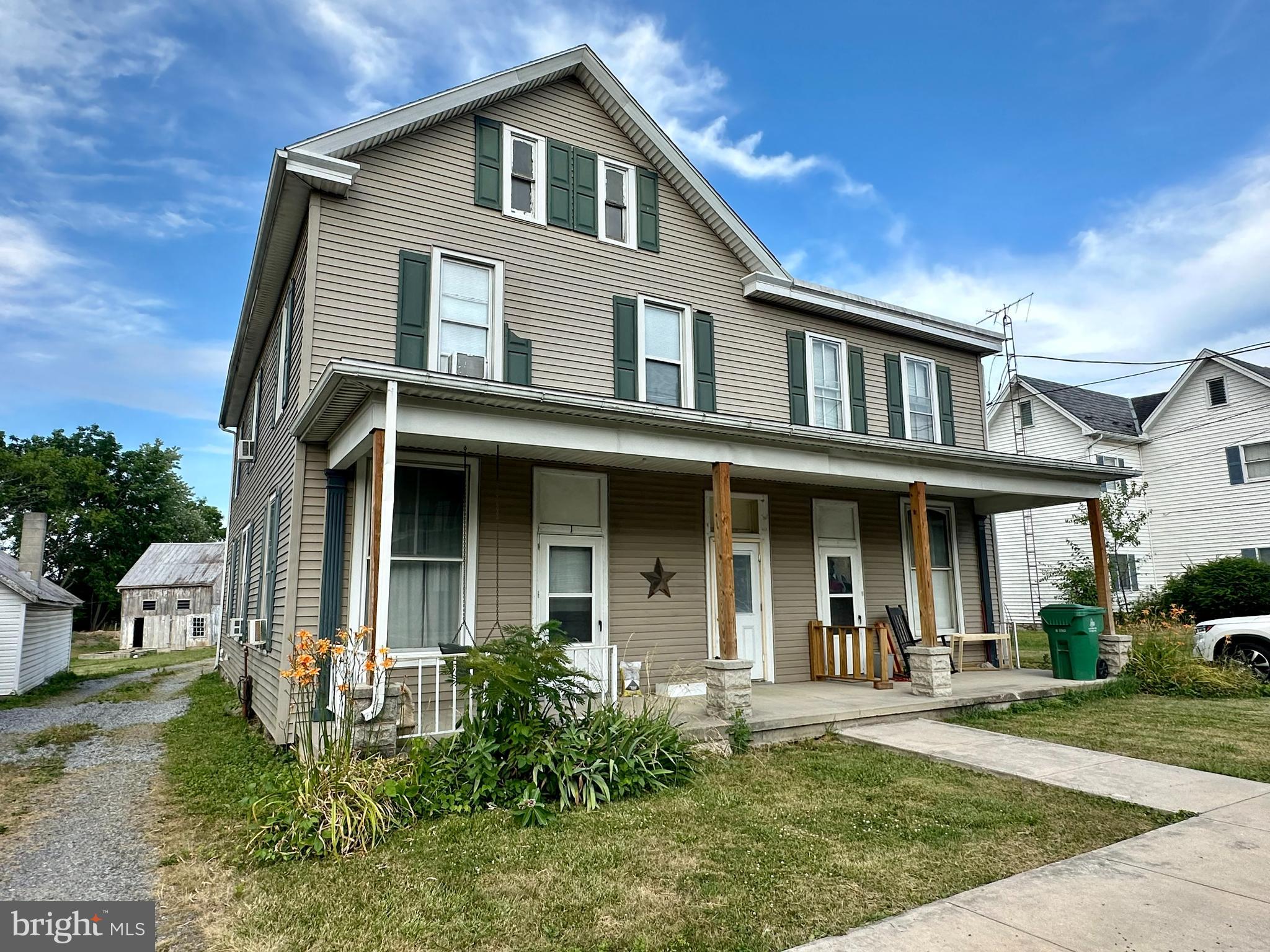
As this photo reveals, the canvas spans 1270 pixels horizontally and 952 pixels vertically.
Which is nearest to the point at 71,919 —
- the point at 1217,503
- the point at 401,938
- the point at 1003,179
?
the point at 401,938

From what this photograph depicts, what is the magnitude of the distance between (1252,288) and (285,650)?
2650cm

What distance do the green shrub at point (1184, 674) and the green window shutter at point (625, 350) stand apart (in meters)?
8.10

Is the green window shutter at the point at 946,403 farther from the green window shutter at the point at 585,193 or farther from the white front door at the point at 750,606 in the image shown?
the green window shutter at the point at 585,193

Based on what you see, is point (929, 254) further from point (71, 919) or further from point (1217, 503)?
point (71, 919)

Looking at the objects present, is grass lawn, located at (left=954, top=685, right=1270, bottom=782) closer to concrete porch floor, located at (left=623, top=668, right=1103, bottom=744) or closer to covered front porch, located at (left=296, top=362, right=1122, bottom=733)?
concrete porch floor, located at (left=623, top=668, right=1103, bottom=744)

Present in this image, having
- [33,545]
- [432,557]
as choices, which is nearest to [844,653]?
[432,557]

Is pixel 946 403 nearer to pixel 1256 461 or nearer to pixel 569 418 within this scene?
pixel 569 418

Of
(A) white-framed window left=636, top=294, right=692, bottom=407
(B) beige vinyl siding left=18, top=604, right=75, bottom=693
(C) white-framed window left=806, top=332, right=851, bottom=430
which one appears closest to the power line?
(C) white-framed window left=806, top=332, right=851, bottom=430

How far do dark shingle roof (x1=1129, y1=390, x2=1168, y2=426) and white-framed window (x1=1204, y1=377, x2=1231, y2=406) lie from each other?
1600 mm

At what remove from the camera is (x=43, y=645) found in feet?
52.4

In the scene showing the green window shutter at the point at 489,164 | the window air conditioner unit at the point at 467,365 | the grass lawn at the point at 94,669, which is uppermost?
the green window shutter at the point at 489,164

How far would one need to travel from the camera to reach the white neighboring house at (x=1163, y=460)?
65.1 feet

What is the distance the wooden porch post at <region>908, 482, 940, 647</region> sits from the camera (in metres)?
8.59

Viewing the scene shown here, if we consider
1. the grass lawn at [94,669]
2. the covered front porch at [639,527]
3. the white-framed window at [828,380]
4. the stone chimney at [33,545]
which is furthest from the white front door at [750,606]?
the stone chimney at [33,545]
